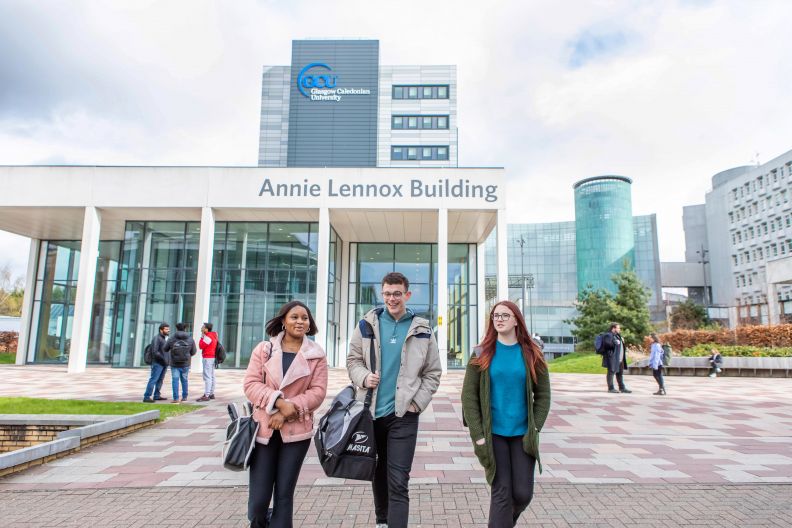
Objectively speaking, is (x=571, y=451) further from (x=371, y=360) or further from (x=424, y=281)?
(x=424, y=281)

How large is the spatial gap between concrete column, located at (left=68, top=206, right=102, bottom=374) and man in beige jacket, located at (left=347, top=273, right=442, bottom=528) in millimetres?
20401

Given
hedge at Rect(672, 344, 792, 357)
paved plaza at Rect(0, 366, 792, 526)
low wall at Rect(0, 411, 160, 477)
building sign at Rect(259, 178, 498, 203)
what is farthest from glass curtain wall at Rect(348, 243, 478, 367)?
low wall at Rect(0, 411, 160, 477)

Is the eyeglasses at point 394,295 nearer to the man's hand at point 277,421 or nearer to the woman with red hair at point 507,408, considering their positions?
the woman with red hair at point 507,408

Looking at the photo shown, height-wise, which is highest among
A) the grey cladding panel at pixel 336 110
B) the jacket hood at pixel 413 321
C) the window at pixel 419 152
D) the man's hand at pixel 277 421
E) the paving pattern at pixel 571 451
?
the grey cladding panel at pixel 336 110

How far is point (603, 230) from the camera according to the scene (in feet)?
293

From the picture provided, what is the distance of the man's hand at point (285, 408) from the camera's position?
9.90 ft

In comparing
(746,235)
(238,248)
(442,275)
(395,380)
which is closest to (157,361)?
(395,380)

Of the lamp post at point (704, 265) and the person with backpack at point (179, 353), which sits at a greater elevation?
the lamp post at point (704, 265)

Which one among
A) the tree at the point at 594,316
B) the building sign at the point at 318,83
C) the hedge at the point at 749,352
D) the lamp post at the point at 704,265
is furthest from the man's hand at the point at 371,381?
the lamp post at the point at 704,265

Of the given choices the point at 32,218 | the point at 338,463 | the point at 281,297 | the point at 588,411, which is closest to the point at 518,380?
the point at 338,463

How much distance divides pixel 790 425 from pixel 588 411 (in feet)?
10.9

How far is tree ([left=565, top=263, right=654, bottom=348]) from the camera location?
122 ft

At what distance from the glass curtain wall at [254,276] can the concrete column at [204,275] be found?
134 centimetres

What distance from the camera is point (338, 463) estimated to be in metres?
3.05
